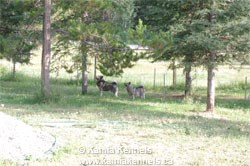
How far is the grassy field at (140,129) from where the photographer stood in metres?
8.78

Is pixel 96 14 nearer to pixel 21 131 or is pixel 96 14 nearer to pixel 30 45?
pixel 30 45

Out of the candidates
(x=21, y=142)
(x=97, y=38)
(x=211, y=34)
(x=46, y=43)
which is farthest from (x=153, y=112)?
(x=21, y=142)

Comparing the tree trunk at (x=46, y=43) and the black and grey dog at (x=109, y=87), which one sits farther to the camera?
the black and grey dog at (x=109, y=87)

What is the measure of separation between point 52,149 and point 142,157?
1697 mm

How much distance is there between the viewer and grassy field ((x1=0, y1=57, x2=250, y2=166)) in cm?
878

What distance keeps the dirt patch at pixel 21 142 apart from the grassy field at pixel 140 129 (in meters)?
0.24

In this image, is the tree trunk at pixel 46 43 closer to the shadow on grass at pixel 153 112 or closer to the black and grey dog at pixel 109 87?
the shadow on grass at pixel 153 112

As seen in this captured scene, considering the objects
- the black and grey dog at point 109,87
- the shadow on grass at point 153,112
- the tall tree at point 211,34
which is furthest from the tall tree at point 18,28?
the tall tree at point 211,34

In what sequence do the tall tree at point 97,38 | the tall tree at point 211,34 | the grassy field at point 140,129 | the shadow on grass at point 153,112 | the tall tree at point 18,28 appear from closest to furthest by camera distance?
the grassy field at point 140,129, the shadow on grass at point 153,112, the tall tree at point 211,34, the tall tree at point 97,38, the tall tree at point 18,28

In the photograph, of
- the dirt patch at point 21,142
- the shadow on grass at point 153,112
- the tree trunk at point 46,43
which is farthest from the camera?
the tree trunk at point 46,43

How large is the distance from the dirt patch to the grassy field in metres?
0.24

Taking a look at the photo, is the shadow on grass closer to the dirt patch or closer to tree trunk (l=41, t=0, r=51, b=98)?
tree trunk (l=41, t=0, r=51, b=98)

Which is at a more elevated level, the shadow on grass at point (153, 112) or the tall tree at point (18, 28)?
the tall tree at point (18, 28)

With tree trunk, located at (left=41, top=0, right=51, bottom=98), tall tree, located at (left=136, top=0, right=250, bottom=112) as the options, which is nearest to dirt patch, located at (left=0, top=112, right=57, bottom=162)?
tall tree, located at (left=136, top=0, right=250, bottom=112)
